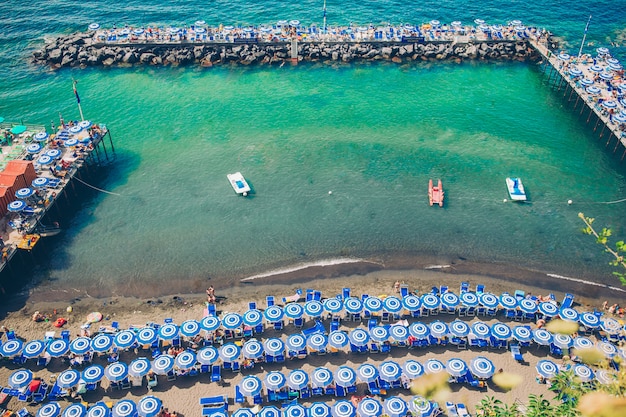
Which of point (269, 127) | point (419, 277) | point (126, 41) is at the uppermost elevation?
point (126, 41)

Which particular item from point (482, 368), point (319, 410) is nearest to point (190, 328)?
point (319, 410)

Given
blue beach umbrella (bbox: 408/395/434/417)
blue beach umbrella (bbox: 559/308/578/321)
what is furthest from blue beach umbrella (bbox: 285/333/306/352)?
blue beach umbrella (bbox: 559/308/578/321)

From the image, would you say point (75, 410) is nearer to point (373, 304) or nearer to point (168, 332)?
point (168, 332)

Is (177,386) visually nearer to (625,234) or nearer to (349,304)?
(349,304)

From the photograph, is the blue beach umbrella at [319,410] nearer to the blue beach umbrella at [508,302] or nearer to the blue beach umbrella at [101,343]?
the blue beach umbrella at [101,343]

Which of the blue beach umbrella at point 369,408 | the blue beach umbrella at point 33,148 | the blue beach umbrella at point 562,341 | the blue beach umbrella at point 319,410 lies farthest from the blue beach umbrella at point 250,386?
the blue beach umbrella at point 33,148

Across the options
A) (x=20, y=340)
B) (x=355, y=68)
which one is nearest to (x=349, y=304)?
(x=20, y=340)
